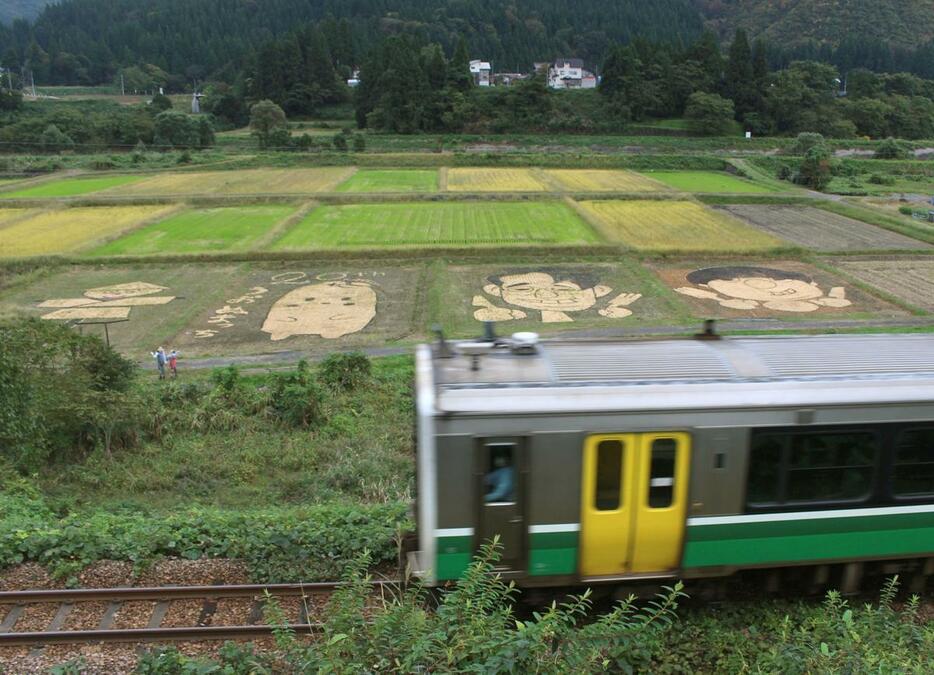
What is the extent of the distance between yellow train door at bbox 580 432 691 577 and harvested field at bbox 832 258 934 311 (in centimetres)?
2472

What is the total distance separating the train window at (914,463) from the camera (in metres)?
8.22

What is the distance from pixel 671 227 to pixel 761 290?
456 inches

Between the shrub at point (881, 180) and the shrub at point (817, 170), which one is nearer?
the shrub at point (817, 170)

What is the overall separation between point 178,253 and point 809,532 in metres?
32.8

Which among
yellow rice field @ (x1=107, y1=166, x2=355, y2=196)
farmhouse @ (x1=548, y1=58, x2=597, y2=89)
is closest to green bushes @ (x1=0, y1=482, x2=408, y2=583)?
yellow rice field @ (x1=107, y1=166, x2=355, y2=196)

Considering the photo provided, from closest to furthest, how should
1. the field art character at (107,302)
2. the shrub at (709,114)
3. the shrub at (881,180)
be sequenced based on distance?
the field art character at (107,302)
the shrub at (881,180)
the shrub at (709,114)

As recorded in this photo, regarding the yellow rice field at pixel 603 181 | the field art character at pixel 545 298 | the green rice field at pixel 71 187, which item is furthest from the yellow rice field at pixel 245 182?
the field art character at pixel 545 298

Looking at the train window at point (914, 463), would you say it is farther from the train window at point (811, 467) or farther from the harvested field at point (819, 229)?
the harvested field at point (819, 229)

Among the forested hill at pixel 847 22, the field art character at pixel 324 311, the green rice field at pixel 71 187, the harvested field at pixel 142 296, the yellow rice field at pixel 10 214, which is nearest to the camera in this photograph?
the harvested field at pixel 142 296

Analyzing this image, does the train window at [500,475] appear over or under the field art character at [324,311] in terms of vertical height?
over

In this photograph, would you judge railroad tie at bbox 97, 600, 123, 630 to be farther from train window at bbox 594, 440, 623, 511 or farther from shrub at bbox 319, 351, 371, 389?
shrub at bbox 319, 351, 371, 389

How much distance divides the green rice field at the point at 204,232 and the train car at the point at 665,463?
30221 mm

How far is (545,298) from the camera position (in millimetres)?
29047

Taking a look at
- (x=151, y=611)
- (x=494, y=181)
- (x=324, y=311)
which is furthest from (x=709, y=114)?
(x=151, y=611)
